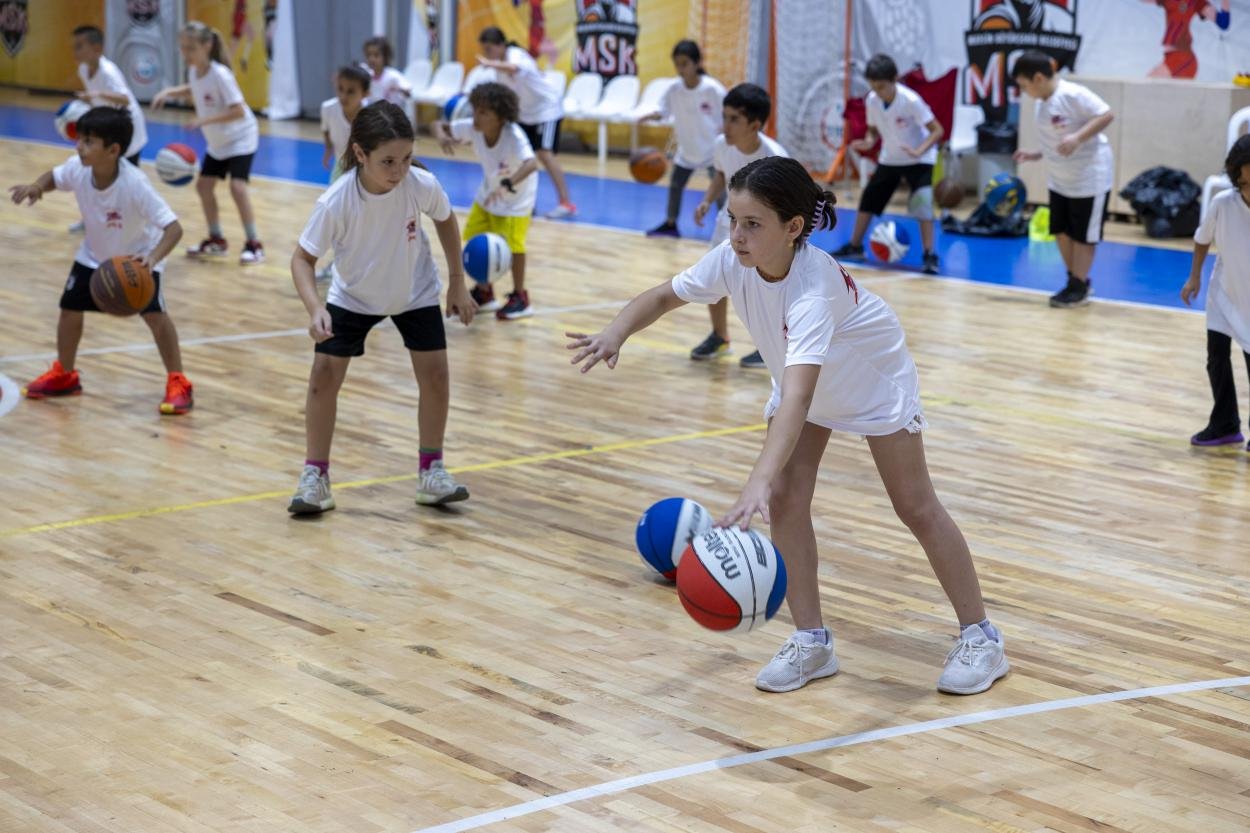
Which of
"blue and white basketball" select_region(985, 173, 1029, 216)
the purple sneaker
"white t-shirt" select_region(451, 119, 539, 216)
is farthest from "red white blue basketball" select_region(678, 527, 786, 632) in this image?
"blue and white basketball" select_region(985, 173, 1029, 216)

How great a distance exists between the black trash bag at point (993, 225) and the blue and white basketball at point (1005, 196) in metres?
0.04

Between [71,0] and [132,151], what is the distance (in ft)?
56.8

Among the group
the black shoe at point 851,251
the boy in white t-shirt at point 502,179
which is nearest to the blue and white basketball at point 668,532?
the boy in white t-shirt at point 502,179

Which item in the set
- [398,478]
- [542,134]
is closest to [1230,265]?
[398,478]

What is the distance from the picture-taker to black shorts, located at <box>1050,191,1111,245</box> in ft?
38.7

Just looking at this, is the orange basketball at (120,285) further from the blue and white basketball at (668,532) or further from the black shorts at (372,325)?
the blue and white basketball at (668,532)

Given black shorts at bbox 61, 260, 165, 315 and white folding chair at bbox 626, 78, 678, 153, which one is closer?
black shorts at bbox 61, 260, 165, 315

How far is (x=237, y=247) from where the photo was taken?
44.4ft

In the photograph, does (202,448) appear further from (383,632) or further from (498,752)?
(498,752)

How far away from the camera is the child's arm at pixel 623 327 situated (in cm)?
447

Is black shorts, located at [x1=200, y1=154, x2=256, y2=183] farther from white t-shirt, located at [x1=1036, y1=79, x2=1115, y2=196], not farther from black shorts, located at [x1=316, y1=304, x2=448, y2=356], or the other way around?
black shorts, located at [x1=316, y1=304, x2=448, y2=356]

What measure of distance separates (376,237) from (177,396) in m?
2.16

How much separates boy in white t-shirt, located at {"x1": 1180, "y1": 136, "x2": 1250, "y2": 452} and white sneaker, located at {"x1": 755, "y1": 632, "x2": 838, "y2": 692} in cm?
363

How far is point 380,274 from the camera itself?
6.38 m
